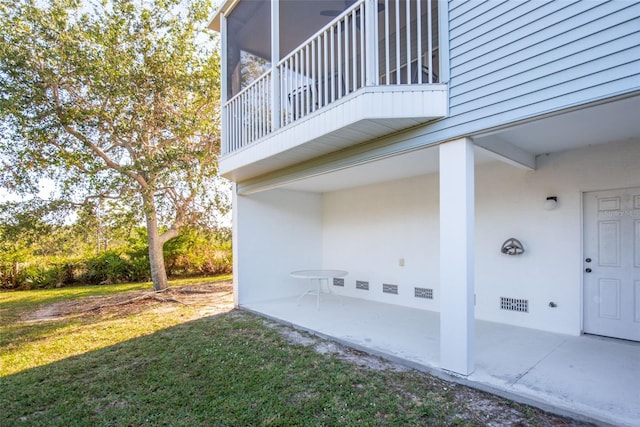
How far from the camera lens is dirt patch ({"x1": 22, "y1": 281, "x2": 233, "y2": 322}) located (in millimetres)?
6762

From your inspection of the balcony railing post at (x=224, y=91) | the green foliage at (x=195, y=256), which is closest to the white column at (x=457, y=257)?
the balcony railing post at (x=224, y=91)

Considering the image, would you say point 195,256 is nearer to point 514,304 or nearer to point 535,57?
point 514,304

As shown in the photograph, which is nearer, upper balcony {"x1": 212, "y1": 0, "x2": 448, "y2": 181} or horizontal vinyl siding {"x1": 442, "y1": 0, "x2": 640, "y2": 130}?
horizontal vinyl siding {"x1": 442, "y1": 0, "x2": 640, "y2": 130}

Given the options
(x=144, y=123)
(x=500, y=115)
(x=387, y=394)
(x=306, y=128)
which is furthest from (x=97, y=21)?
(x=387, y=394)

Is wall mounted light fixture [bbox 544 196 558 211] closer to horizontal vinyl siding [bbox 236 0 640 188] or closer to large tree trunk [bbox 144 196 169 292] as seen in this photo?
horizontal vinyl siding [bbox 236 0 640 188]

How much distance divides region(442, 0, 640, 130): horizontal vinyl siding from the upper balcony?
0.28 meters

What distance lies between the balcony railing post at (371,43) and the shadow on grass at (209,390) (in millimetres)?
3020

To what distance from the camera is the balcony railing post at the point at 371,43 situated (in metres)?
3.49

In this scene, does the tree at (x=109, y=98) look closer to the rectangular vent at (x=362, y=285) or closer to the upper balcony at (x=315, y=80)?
the upper balcony at (x=315, y=80)

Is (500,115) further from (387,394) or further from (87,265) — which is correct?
(87,265)

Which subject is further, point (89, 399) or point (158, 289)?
point (158, 289)

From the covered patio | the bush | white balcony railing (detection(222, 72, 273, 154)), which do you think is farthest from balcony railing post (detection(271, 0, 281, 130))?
the bush

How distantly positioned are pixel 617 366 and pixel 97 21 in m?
10.3

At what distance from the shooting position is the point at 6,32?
6.59 meters
